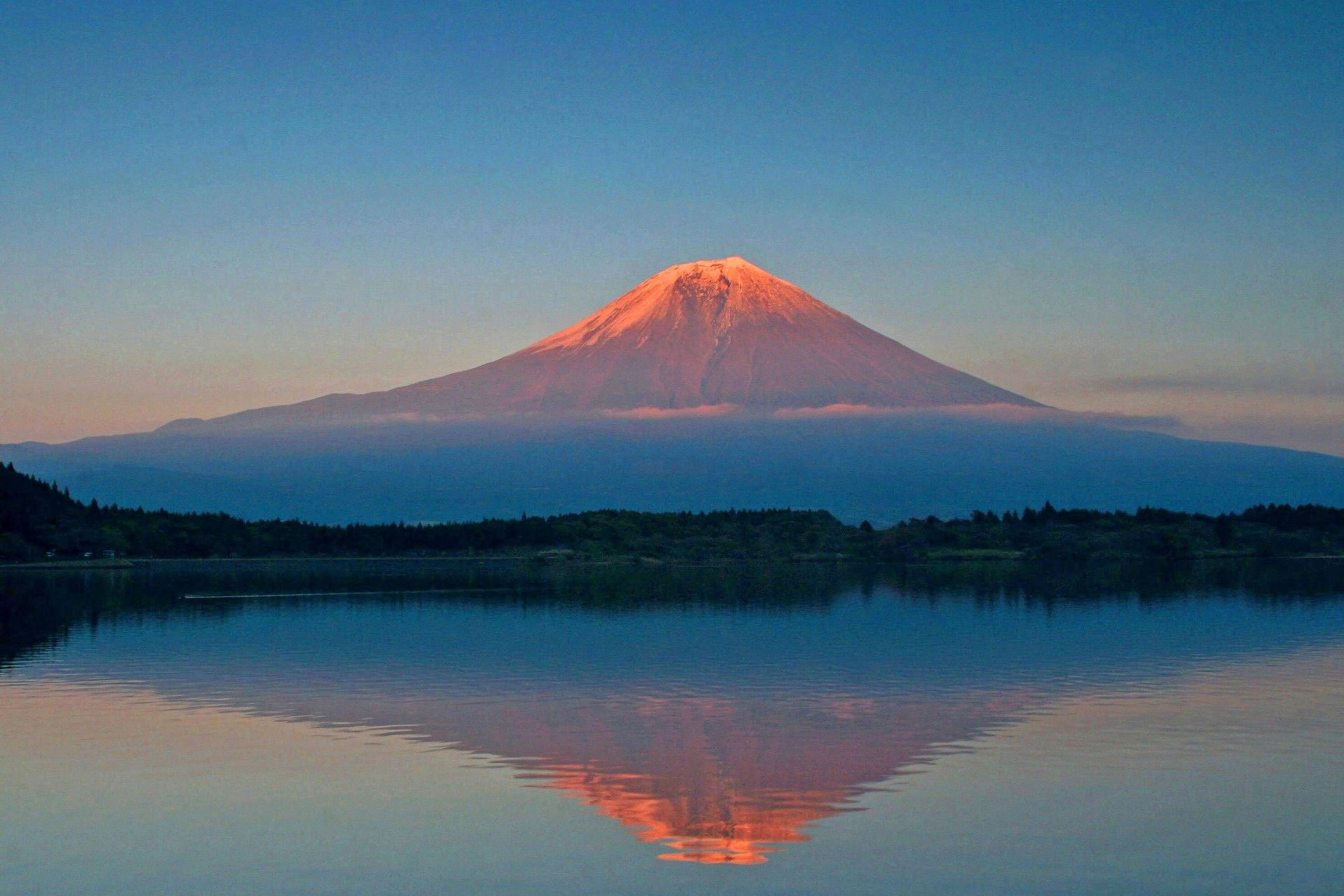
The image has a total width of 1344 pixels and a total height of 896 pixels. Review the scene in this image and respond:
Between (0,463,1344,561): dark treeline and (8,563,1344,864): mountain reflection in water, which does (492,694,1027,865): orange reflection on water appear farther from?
(0,463,1344,561): dark treeline

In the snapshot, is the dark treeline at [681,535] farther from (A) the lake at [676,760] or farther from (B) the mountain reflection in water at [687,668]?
(A) the lake at [676,760]

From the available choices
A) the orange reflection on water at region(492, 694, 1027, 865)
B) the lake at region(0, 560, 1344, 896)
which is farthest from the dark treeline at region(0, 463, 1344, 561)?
the orange reflection on water at region(492, 694, 1027, 865)

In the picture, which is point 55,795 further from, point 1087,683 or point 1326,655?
point 1326,655

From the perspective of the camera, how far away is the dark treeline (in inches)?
5925

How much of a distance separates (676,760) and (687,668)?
13538 mm

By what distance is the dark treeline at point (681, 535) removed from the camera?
150 metres

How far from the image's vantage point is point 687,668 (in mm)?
34844

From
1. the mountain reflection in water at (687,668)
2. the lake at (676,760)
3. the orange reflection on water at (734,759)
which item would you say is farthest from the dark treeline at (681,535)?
the orange reflection on water at (734,759)

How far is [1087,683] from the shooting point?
30312mm

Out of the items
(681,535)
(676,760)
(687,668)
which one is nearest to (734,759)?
(676,760)

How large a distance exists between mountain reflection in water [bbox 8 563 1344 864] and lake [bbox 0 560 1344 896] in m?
0.15

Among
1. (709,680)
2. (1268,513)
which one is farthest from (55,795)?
(1268,513)

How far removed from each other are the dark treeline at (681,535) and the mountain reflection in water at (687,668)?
7858 centimetres

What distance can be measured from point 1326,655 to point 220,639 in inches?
1236
